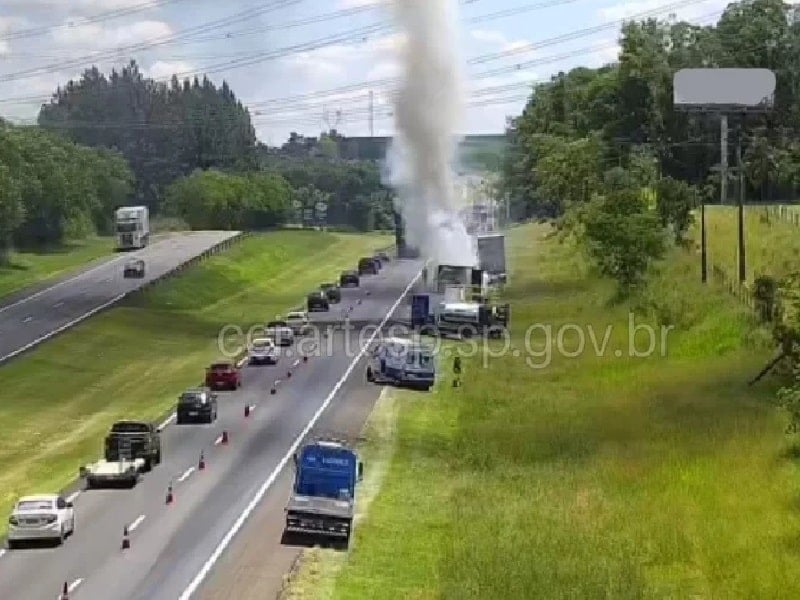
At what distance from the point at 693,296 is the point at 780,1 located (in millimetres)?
92557

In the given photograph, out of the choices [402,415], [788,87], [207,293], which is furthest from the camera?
[788,87]

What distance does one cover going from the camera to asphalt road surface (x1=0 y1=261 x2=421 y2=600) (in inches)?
1545

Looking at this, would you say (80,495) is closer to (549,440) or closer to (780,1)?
(549,440)

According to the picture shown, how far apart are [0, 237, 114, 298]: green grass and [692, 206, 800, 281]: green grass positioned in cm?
5871

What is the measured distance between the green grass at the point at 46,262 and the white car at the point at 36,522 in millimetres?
82707

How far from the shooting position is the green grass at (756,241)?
9494 centimetres

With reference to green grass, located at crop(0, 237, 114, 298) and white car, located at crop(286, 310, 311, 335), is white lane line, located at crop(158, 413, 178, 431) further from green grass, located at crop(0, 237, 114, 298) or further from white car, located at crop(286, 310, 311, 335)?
green grass, located at crop(0, 237, 114, 298)

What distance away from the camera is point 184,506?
49.2 m

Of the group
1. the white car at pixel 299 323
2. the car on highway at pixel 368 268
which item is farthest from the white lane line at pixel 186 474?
the car on highway at pixel 368 268

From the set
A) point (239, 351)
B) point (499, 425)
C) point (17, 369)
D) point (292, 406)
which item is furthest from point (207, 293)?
point (499, 425)

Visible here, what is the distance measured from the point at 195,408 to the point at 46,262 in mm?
93217

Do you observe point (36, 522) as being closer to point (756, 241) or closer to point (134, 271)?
point (756, 241)

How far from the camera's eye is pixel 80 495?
52062 mm

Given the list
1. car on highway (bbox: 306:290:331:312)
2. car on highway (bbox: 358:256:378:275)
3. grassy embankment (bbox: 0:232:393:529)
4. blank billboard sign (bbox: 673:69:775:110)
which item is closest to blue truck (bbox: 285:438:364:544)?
grassy embankment (bbox: 0:232:393:529)
